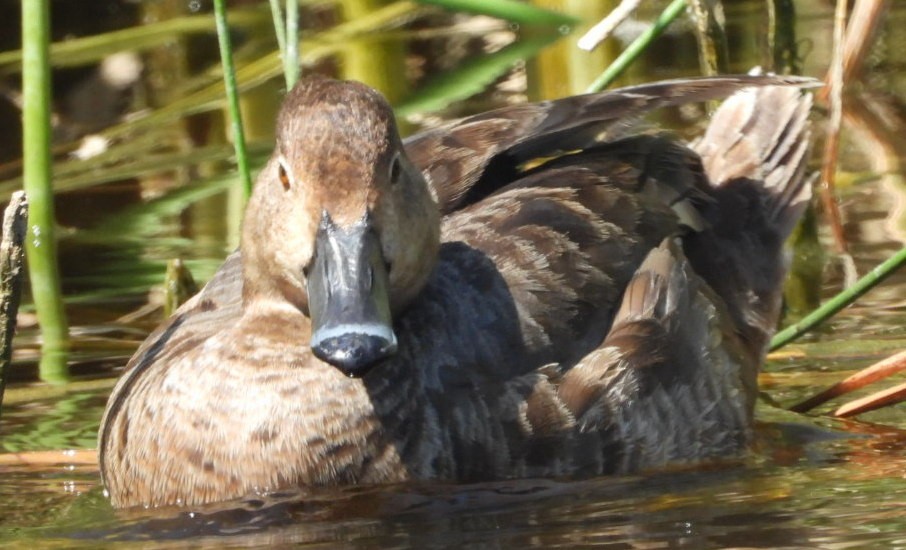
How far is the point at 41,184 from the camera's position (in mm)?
6309

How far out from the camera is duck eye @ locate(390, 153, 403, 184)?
5114 mm

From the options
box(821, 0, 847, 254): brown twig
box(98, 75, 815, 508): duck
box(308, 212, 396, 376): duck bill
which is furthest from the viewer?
box(821, 0, 847, 254): brown twig

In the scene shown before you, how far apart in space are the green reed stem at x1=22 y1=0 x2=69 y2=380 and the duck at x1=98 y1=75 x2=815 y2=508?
0.73m

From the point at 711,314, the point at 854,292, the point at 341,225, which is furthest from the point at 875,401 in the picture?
the point at 341,225

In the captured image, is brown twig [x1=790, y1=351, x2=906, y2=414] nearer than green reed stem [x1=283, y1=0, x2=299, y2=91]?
No

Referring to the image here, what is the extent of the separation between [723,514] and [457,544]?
0.69 m

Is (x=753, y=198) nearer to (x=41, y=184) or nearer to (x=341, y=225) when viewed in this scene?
(x=341, y=225)

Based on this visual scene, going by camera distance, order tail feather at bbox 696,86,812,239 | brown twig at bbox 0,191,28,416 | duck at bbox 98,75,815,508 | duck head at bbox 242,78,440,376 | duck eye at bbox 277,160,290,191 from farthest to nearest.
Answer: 1. tail feather at bbox 696,86,812,239
2. duck eye at bbox 277,160,290,191
3. duck at bbox 98,75,815,508
4. duck head at bbox 242,78,440,376
5. brown twig at bbox 0,191,28,416

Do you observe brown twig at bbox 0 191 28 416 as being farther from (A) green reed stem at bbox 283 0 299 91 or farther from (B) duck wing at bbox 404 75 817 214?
(B) duck wing at bbox 404 75 817 214

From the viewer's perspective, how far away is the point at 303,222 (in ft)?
16.5

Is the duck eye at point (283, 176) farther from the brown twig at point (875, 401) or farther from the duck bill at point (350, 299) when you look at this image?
the brown twig at point (875, 401)

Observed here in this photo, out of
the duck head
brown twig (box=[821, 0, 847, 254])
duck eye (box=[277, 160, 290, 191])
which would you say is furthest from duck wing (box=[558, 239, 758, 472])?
brown twig (box=[821, 0, 847, 254])

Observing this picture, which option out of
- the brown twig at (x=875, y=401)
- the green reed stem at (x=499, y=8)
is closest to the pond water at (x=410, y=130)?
the brown twig at (x=875, y=401)

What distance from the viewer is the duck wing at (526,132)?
5.89 m
